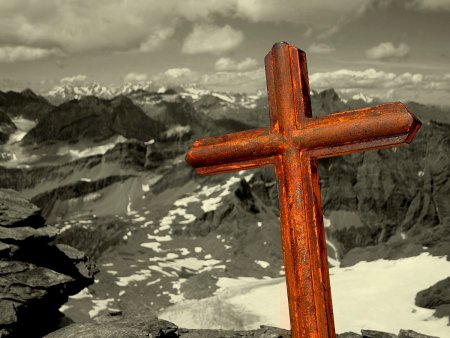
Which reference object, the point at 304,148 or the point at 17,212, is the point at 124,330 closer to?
the point at 304,148

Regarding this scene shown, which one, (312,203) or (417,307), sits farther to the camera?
(417,307)

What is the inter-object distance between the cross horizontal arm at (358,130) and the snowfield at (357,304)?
135ft

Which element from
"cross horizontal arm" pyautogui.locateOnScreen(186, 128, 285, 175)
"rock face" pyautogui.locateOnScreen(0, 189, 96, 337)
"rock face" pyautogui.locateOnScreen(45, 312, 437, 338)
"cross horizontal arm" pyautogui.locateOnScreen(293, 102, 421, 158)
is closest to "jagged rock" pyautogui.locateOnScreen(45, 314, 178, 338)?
"rock face" pyautogui.locateOnScreen(45, 312, 437, 338)

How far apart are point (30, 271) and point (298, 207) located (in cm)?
1982

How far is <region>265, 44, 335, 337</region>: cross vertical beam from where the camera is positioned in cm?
438

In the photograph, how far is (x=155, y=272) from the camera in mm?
107750

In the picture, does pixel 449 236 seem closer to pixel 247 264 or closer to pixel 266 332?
pixel 247 264

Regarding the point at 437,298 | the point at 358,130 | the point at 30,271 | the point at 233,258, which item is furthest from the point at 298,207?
the point at 233,258

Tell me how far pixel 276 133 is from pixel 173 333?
38.7 ft

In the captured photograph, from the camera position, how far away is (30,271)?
69.5 feet

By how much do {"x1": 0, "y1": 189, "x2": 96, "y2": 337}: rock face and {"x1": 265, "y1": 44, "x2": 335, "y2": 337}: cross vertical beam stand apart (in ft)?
50.9

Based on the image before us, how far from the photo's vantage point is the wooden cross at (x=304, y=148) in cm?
438

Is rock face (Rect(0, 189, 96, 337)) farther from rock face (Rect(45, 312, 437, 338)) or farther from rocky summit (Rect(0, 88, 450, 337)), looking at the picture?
rock face (Rect(45, 312, 437, 338))

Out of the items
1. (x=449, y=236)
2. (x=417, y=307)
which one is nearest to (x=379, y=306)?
(x=417, y=307)
